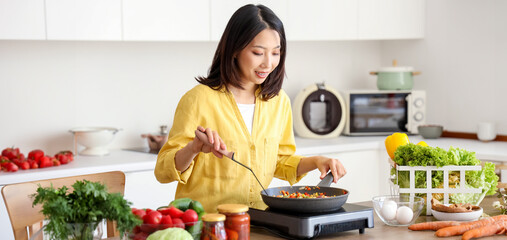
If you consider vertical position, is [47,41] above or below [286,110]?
above

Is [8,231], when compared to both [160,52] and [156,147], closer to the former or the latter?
[156,147]

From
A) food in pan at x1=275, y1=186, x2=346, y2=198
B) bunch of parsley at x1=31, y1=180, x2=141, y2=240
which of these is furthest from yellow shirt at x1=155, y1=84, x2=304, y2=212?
bunch of parsley at x1=31, y1=180, x2=141, y2=240

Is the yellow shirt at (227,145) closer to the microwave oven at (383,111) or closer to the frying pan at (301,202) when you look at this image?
the frying pan at (301,202)

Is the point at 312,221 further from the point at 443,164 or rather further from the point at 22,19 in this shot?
the point at 22,19

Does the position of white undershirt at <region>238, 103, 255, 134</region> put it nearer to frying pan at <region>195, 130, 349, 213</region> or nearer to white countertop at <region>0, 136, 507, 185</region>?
frying pan at <region>195, 130, 349, 213</region>

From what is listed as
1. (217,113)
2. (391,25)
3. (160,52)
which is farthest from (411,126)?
(217,113)

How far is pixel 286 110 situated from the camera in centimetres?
244

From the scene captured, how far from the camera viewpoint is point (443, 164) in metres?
2.14

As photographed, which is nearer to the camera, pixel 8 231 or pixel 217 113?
pixel 217 113

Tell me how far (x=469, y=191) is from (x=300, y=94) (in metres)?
2.19

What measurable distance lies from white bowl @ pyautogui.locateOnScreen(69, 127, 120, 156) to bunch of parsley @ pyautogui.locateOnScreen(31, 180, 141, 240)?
81.5 inches

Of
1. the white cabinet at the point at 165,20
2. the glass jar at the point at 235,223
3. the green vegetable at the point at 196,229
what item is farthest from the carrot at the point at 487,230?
the white cabinet at the point at 165,20

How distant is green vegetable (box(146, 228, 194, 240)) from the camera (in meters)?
1.53

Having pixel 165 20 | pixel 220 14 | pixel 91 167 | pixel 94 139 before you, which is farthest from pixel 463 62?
pixel 91 167
